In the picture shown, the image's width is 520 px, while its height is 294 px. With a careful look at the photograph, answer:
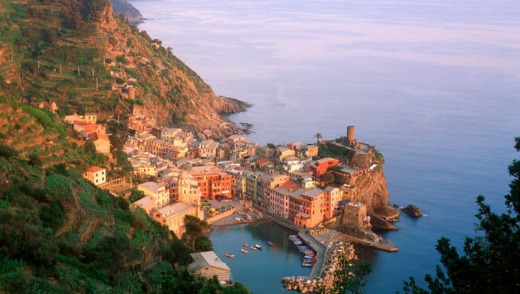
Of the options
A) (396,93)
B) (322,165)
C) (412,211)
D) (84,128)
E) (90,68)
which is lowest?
(412,211)

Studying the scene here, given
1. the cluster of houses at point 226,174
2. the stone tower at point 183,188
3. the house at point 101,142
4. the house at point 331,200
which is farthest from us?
the house at point 331,200

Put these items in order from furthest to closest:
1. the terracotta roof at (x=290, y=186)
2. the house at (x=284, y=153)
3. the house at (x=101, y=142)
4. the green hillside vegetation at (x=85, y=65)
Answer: the green hillside vegetation at (x=85, y=65), the house at (x=284, y=153), the terracotta roof at (x=290, y=186), the house at (x=101, y=142)

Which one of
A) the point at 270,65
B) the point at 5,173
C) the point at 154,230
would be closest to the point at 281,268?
the point at 154,230

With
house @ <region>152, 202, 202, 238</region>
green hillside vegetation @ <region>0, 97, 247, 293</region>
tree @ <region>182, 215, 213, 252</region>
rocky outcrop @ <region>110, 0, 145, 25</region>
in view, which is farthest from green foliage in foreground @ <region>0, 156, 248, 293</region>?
rocky outcrop @ <region>110, 0, 145, 25</region>

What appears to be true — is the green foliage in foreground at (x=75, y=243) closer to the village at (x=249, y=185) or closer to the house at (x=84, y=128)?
the village at (x=249, y=185)

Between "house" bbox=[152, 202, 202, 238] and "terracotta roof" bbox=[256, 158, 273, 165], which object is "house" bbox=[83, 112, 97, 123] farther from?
"house" bbox=[152, 202, 202, 238]

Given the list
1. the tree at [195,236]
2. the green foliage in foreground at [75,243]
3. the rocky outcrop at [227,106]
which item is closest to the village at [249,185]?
the tree at [195,236]

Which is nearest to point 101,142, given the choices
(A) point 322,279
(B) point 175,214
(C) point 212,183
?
(B) point 175,214

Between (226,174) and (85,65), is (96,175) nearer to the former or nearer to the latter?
(226,174)
